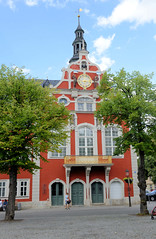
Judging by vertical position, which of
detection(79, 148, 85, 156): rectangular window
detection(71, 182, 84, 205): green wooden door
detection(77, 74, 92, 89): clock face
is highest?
detection(77, 74, 92, 89): clock face

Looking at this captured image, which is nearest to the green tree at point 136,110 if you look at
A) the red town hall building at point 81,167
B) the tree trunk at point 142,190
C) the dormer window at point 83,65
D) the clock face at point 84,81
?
the tree trunk at point 142,190

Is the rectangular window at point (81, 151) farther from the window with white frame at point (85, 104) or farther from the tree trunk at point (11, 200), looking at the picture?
the tree trunk at point (11, 200)

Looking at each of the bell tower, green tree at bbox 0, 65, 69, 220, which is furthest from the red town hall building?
green tree at bbox 0, 65, 69, 220

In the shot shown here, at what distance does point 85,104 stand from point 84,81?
289 centimetres

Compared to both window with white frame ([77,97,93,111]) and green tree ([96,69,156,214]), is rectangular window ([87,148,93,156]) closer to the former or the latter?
window with white frame ([77,97,93,111])

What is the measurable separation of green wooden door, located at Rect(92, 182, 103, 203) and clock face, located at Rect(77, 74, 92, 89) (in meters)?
11.3

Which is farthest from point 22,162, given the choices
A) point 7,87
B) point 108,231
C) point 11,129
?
point 108,231

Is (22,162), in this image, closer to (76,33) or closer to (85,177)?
(85,177)

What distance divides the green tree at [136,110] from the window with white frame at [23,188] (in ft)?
41.5

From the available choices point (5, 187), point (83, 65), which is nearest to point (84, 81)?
point (83, 65)

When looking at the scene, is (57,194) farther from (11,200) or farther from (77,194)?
(11,200)

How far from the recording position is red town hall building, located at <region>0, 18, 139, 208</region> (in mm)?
25422

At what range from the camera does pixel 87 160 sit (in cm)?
2577

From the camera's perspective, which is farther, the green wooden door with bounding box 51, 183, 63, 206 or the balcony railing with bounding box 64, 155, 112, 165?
the green wooden door with bounding box 51, 183, 63, 206
